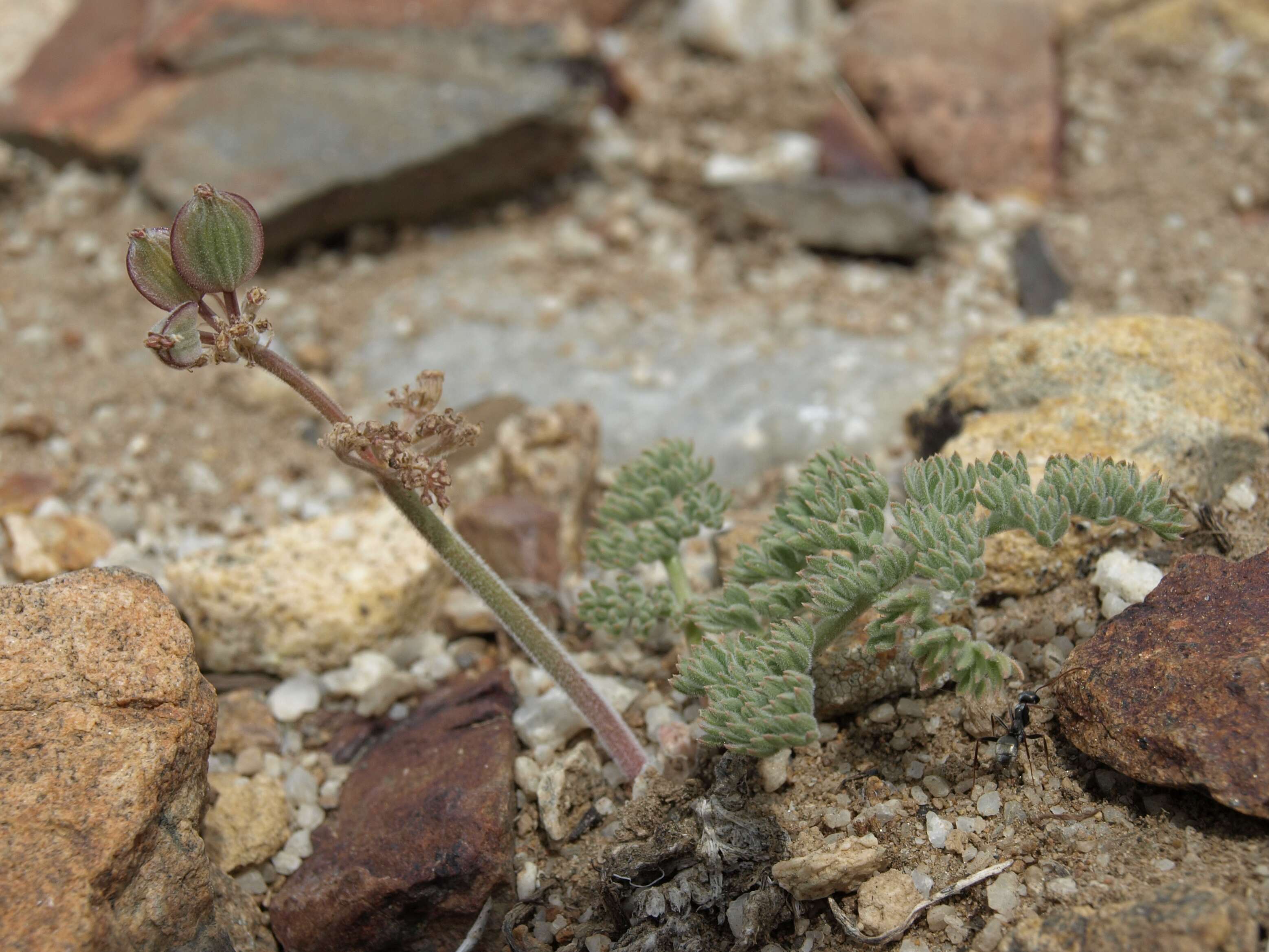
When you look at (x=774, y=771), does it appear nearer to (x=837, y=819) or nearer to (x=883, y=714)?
(x=837, y=819)

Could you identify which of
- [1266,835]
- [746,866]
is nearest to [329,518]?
[746,866]

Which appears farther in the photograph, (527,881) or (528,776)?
(528,776)

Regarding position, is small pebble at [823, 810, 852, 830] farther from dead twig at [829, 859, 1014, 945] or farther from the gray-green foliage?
the gray-green foliage

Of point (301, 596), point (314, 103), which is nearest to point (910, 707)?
point (301, 596)

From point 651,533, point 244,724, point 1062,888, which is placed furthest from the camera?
point 244,724

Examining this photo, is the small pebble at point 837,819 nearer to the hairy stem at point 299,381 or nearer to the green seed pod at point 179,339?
the hairy stem at point 299,381

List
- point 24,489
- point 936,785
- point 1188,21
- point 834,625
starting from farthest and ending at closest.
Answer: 1. point 1188,21
2. point 24,489
3. point 936,785
4. point 834,625

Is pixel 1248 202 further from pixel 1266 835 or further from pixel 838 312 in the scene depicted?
pixel 1266 835

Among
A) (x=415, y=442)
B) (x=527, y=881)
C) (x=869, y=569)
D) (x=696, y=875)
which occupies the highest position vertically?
(x=415, y=442)
